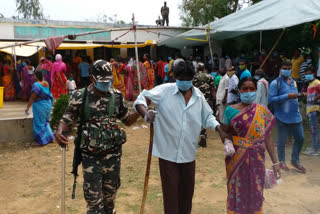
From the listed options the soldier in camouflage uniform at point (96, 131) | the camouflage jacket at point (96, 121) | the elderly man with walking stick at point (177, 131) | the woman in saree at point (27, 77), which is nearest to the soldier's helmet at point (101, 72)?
the soldier in camouflage uniform at point (96, 131)

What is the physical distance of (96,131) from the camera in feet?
8.80

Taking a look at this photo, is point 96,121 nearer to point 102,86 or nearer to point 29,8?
point 102,86

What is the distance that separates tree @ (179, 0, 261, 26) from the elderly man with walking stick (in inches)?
577

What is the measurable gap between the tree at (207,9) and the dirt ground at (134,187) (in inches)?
485

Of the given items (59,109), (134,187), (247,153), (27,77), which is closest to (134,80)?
(27,77)

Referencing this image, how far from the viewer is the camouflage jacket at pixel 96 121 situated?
268 centimetres

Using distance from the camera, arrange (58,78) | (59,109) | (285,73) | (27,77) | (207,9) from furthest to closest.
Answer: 1. (207,9)
2. (27,77)
3. (58,78)
4. (59,109)
5. (285,73)

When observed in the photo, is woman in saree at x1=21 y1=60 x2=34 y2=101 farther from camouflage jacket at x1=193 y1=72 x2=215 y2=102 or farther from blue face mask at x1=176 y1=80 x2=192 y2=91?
blue face mask at x1=176 y1=80 x2=192 y2=91

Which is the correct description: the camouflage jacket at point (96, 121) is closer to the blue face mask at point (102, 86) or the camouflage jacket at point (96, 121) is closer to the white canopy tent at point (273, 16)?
the blue face mask at point (102, 86)

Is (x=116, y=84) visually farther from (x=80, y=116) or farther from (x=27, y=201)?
(x=80, y=116)

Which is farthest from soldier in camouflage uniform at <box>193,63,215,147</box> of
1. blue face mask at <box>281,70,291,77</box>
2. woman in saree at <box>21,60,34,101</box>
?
woman in saree at <box>21,60,34,101</box>

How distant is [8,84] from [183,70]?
37.9 feet

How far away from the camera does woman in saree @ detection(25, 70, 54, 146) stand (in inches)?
249

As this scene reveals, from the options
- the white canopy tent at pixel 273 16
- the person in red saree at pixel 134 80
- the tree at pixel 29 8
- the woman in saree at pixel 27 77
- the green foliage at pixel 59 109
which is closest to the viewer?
the white canopy tent at pixel 273 16
